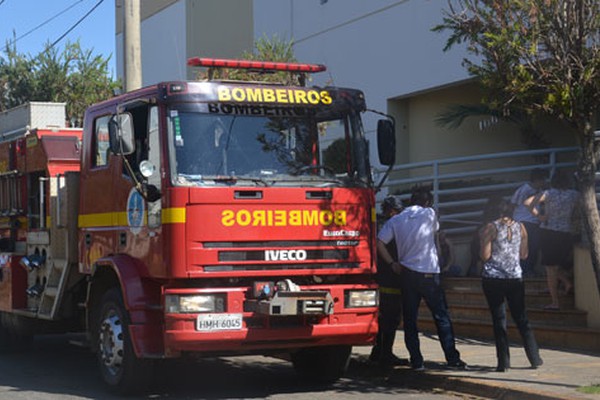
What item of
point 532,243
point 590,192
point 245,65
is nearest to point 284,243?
point 245,65

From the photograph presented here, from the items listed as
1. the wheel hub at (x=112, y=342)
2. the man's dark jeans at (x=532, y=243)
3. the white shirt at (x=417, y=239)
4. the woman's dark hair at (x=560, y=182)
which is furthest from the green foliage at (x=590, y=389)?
the wheel hub at (x=112, y=342)

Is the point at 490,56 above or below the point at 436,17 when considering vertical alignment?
below

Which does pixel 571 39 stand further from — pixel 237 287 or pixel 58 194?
pixel 58 194

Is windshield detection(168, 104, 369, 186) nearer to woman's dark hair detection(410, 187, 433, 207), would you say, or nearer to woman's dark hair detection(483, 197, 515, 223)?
woman's dark hair detection(410, 187, 433, 207)

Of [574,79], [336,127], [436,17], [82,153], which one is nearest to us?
[574,79]

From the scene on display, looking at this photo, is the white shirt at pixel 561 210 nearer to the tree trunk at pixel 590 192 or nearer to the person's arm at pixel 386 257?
the person's arm at pixel 386 257

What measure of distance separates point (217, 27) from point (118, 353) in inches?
873

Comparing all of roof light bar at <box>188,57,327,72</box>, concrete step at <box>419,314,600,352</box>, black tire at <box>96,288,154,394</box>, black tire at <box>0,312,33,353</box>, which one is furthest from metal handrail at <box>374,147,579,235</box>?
black tire at <box>96,288,154,394</box>

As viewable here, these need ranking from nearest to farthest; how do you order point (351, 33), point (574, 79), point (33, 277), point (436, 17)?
1. point (574, 79)
2. point (33, 277)
3. point (436, 17)
4. point (351, 33)

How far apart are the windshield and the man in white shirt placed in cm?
95

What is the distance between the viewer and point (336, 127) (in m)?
9.88

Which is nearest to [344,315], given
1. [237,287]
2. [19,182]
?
[237,287]

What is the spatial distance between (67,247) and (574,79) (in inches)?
229

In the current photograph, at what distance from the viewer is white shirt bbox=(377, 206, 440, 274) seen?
10.3 meters
